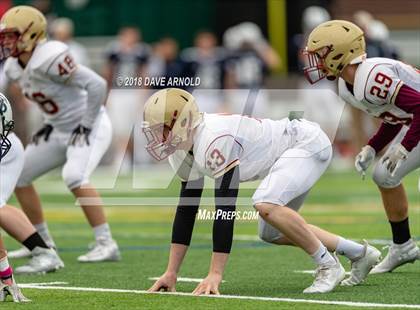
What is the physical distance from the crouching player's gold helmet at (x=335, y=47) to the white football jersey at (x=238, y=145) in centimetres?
34

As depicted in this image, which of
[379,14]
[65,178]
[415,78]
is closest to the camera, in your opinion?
[415,78]

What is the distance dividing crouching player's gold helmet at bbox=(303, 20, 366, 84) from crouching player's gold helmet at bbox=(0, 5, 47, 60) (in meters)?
2.17

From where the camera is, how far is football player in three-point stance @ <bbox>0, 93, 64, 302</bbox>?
6070 millimetres

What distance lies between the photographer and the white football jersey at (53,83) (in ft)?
26.2

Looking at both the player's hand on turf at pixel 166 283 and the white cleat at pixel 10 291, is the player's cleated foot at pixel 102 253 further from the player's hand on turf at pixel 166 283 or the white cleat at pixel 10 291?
the white cleat at pixel 10 291

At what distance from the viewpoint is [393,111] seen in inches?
262

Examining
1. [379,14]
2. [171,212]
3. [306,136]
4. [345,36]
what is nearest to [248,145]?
[306,136]

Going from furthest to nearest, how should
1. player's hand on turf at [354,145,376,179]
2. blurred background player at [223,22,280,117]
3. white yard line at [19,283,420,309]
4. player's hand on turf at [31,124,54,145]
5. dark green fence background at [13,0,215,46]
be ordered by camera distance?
1. dark green fence background at [13,0,215,46]
2. blurred background player at [223,22,280,117]
3. player's hand on turf at [31,124,54,145]
4. player's hand on turf at [354,145,376,179]
5. white yard line at [19,283,420,309]

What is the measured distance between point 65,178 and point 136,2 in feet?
46.1

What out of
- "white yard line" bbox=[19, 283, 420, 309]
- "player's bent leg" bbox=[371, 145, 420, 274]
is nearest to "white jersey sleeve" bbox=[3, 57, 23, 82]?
"white yard line" bbox=[19, 283, 420, 309]

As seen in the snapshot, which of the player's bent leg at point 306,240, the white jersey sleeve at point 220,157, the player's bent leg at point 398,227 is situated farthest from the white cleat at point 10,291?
the player's bent leg at point 398,227

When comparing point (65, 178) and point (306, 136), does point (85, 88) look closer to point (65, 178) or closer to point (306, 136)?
point (65, 178)

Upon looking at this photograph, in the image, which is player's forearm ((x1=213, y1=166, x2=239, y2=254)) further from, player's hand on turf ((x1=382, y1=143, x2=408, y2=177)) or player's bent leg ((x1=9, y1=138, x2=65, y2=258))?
player's bent leg ((x1=9, y1=138, x2=65, y2=258))

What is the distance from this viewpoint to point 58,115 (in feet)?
27.1
